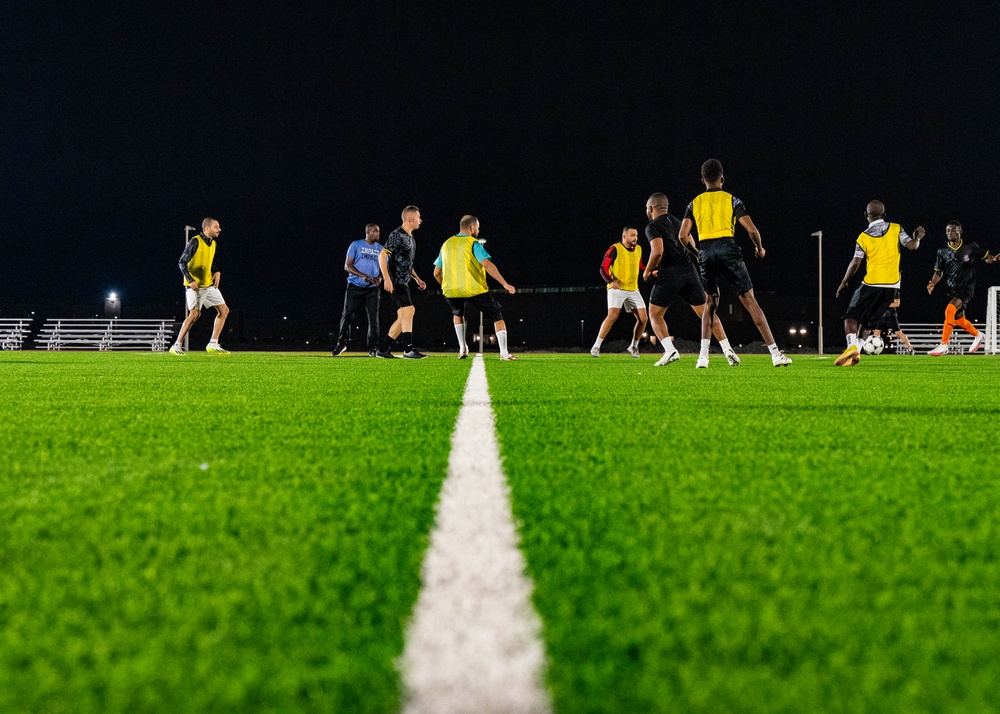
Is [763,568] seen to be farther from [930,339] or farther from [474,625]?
[930,339]

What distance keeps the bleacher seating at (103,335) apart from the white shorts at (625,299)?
21804 mm

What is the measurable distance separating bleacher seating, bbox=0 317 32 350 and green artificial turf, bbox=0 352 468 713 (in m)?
31.7

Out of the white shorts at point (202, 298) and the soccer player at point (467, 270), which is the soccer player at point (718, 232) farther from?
the white shorts at point (202, 298)

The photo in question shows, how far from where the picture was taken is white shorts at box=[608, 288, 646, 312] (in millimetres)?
12914

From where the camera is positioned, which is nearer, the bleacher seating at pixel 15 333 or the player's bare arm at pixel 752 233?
the player's bare arm at pixel 752 233

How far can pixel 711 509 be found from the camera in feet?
5.08

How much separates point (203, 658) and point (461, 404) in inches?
126

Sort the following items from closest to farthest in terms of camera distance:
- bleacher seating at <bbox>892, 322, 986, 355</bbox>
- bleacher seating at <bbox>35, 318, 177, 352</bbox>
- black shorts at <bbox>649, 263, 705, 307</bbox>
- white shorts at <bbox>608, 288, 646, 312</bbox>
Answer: black shorts at <bbox>649, 263, 705, 307</bbox> → white shorts at <bbox>608, 288, 646, 312</bbox> → bleacher seating at <bbox>35, 318, 177, 352</bbox> → bleacher seating at <bbox>892, 322, 986, 355</bbox>

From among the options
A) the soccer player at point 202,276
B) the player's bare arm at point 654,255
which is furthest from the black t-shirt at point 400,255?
the player's bare arm at point 654,255

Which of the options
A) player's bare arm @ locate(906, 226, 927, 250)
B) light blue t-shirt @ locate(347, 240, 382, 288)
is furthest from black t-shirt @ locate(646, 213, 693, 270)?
light blue t-shirt @ locate(347, 240, 382, 288)

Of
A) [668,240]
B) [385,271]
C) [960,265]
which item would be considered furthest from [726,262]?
[960,265]

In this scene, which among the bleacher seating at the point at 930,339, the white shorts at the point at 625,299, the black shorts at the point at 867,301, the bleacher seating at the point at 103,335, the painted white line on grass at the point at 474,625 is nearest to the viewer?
the painted white line on grass at the point at 474,625

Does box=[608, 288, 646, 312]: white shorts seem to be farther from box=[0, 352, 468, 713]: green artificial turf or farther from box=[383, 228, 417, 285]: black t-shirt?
box=[0, 352, 468, 713]: green artificial turf

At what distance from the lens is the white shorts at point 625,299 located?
1291 centimetres
